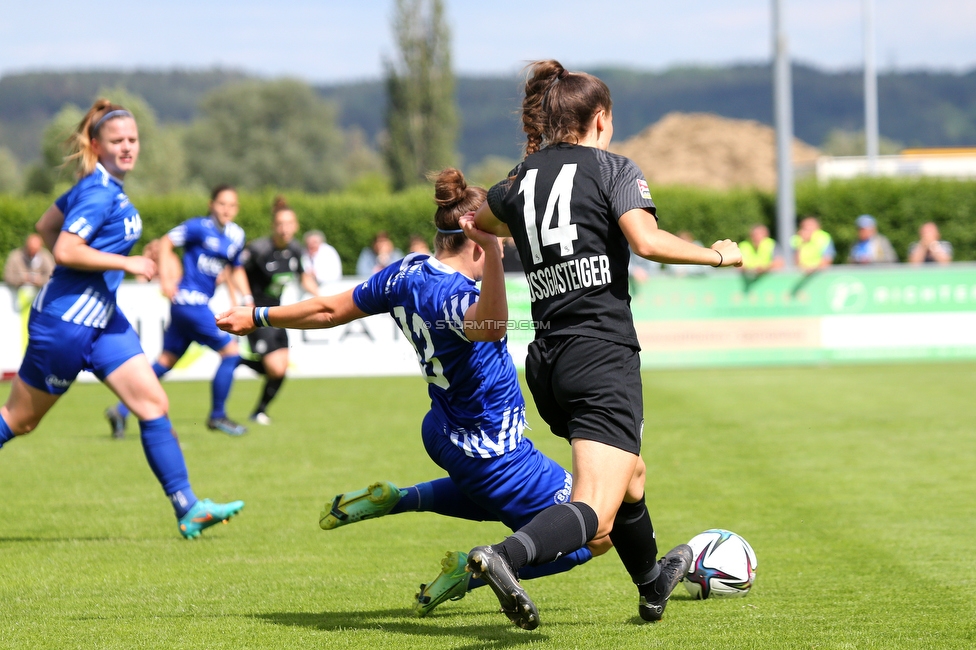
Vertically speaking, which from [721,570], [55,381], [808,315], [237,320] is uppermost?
[237,320]

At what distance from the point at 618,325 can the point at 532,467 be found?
78 cm

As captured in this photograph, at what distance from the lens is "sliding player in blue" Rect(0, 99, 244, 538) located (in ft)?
17.7

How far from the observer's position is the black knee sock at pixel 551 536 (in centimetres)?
328

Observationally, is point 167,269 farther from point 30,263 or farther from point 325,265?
point 30,263

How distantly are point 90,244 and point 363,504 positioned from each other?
211 cm

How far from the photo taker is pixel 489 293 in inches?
144

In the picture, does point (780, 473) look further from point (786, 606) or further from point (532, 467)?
point (532, 467)

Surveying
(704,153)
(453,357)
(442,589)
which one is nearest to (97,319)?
(453,357)

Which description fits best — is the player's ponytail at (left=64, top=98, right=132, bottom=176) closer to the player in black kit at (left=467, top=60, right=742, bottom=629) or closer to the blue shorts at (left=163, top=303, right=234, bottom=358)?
the player in black kit at (left=467, top=60, right=742, bottom=629)

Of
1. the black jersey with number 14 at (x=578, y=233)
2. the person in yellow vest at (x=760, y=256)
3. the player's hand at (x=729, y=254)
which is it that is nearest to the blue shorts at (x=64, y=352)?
the black jersey with number 14 at (x=578, y=233)

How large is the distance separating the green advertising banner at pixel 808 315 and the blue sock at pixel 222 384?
19.7ft

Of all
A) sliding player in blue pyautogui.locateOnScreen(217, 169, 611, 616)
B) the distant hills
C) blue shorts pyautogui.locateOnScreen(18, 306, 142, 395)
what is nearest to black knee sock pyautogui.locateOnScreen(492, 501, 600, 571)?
sliding player in blue pyautogui.locateOnScreen(217, 169, 611, 616)

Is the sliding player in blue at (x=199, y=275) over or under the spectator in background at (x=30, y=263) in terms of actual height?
over

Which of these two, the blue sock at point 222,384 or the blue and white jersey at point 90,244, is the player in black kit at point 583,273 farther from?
the blue sock at point 222,384
